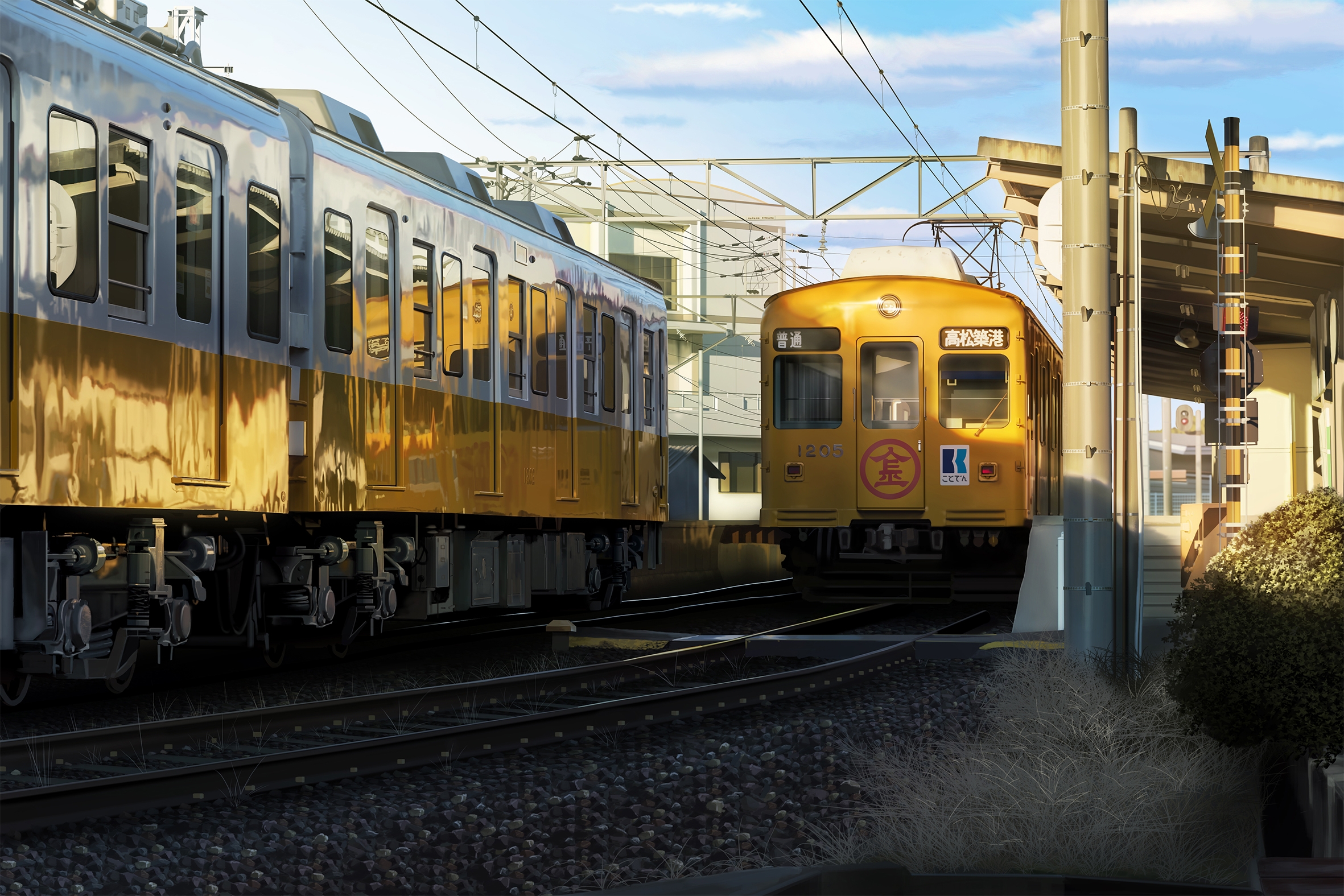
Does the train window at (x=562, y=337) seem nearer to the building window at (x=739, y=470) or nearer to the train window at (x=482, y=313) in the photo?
the train window at (x=482, y=313)

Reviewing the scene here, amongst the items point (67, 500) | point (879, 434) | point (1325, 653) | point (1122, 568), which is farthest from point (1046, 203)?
point (67, 500)

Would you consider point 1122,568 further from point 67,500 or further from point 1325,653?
point 67,500

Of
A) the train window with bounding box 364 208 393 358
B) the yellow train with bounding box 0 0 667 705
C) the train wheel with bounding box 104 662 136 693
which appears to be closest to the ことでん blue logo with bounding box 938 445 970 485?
the yellow train with bounding box 0 0 667 705

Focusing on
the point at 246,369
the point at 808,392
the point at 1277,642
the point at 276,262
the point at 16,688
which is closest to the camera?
the point at 1277,642

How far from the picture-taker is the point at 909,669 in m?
11.2

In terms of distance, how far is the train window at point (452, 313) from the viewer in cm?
1141

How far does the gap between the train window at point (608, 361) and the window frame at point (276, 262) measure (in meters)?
5.86

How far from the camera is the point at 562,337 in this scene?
13945 mm

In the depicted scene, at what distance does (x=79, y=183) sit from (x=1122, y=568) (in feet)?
22.5

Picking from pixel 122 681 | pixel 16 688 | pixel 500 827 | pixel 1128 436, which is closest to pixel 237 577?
pixel 122 681

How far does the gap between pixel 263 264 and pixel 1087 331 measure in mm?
5265

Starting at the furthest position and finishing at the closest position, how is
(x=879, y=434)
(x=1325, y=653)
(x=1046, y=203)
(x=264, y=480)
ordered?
(x=879, y=434) → (x=1046, y=203) → (x=264, y=480) → (x=1325, y=653)

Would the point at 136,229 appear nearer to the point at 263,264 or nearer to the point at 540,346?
the point at 263,264

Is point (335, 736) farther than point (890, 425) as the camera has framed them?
No
